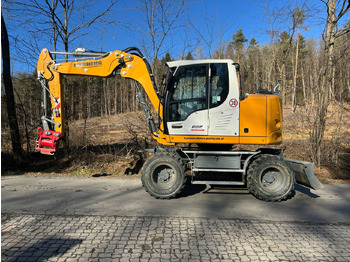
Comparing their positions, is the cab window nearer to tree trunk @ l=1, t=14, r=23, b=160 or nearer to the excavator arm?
the excavator arm

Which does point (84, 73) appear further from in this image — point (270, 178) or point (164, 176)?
point (270, 178)

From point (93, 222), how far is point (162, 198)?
1680 mm

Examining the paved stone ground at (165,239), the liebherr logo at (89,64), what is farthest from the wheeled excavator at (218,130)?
the liebherr logo at (89,64)

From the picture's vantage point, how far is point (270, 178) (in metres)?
5.42

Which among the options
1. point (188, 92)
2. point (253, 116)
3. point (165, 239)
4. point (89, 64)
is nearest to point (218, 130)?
point (253, 116)

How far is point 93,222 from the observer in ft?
13.2

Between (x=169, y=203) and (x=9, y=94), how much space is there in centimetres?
689

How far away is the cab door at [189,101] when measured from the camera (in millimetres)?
5293

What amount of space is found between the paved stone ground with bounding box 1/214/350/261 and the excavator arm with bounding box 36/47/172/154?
224cm

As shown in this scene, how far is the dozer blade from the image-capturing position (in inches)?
203

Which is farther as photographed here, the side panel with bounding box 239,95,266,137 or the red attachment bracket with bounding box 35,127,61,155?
the red attachment bracket with bounding box 35,127,61,155

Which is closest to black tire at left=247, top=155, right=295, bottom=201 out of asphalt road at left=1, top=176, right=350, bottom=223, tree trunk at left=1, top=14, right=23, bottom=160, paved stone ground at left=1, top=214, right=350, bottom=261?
asphalt road at left=1, top=176, right=350, bottom=223

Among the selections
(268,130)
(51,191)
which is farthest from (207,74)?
(51,191)

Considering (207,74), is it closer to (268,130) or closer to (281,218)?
(268,130)
